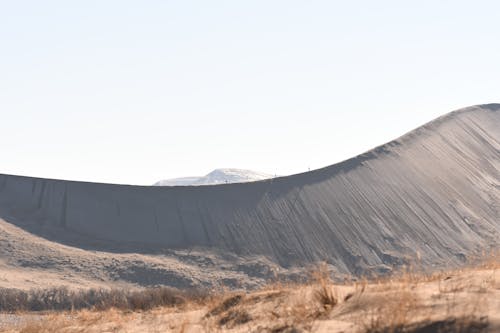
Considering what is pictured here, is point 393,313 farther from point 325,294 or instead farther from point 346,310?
point 325,294

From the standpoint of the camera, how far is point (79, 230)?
58594mm

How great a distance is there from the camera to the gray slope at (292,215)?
56.9 metres

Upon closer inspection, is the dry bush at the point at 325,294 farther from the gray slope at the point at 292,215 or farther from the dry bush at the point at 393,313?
the gray slope at the point at 292,215

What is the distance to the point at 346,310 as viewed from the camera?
27.3ft

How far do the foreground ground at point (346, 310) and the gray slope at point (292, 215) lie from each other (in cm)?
4354

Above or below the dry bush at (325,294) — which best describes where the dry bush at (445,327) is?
below

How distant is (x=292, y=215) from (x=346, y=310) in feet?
170

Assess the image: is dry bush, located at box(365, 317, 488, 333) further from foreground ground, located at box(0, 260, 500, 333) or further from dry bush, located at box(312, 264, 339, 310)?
dry bush, located at box(312, 264, 339, 310)

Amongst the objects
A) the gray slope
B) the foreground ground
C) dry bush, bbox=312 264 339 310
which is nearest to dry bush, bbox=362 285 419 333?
the foreground ground

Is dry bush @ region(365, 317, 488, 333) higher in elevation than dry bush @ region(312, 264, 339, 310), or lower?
lower

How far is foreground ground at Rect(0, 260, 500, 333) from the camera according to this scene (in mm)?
7152

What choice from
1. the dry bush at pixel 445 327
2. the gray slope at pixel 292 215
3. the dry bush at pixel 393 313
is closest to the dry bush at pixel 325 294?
the dry bush at pixel 393 313

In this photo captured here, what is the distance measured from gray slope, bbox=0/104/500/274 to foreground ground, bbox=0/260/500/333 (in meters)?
43.5

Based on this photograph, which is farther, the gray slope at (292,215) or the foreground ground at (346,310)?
the gray slope at (292,215)
